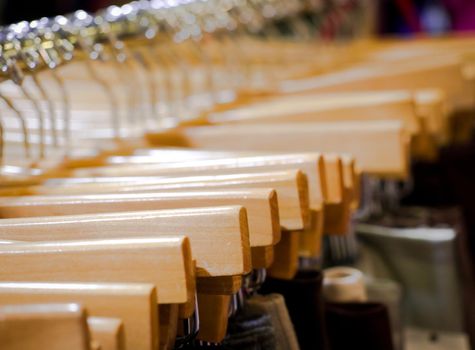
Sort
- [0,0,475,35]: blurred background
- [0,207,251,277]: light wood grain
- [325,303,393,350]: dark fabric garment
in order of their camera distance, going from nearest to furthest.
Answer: [0,207,251,277]: light wood grain < [325,303,393,350]: dark fabric garment < [0,0,475,35]: blurred background

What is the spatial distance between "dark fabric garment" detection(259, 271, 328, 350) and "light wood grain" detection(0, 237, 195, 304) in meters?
0.30

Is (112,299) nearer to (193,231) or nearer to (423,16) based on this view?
(193,231)

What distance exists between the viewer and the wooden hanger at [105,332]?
557 millimetres

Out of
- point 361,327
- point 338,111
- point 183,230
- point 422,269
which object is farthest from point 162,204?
point 422,269

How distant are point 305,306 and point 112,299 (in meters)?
0.38

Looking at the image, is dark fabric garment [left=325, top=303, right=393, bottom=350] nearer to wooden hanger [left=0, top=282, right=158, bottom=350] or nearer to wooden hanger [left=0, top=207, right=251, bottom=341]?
wooden hanger [left=0, top=207, right=251, bottom=341]

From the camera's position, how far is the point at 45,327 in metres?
0.53

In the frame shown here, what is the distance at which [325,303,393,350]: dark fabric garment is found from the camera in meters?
1.03

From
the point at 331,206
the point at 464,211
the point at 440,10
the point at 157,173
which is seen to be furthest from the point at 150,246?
the point at 440,10

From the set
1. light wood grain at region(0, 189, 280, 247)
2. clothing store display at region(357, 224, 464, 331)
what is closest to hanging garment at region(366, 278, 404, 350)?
clothing store display at region(357, 224, 464, 331)

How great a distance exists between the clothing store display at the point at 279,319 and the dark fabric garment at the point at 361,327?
0.21 metres

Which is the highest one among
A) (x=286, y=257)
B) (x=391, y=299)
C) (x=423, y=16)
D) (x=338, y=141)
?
(x=423, y=16)

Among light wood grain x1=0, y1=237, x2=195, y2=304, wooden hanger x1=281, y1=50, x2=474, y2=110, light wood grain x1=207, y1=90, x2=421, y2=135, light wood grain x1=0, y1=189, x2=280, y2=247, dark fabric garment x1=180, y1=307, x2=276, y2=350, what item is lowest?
dark fabric garment x1=180, y1=307, x2=276, y2=350

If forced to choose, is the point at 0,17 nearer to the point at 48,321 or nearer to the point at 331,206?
the point at 331,206
